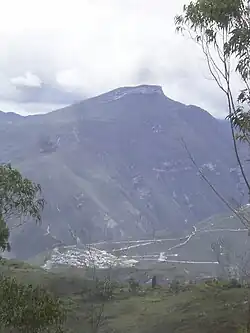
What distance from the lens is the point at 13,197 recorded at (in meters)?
17.3

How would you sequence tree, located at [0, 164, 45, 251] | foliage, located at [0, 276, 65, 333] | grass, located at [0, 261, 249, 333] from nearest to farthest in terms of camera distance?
1. foliage, located at [0, 276, 65, 333]
2. tree, located at [0, 164, 45, 251]
3. grass, located at [0, 261, 249, 333]

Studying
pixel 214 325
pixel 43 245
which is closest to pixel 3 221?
pixel 214 325

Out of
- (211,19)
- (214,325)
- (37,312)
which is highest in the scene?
(211,19)

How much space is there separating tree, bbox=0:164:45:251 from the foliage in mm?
2704

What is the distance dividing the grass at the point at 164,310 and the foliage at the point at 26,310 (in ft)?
36.6

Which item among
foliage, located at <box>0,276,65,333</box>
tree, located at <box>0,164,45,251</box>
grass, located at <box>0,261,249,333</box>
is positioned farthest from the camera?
grass, located at <box>0,261,249,333</box>

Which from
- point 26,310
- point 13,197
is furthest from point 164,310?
point 26,310

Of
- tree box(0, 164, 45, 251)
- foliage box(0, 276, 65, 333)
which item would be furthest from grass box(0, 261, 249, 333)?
foliage box(0, 276, 65, 333)

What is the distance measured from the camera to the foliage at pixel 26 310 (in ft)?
45.5

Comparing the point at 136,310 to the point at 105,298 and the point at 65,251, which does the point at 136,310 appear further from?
the point at 65,251

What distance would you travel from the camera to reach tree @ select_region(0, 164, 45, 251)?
55.0 feet

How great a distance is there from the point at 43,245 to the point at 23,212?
126170 mm

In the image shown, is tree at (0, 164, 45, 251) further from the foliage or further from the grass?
the grass

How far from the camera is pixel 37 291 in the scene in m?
14.6
